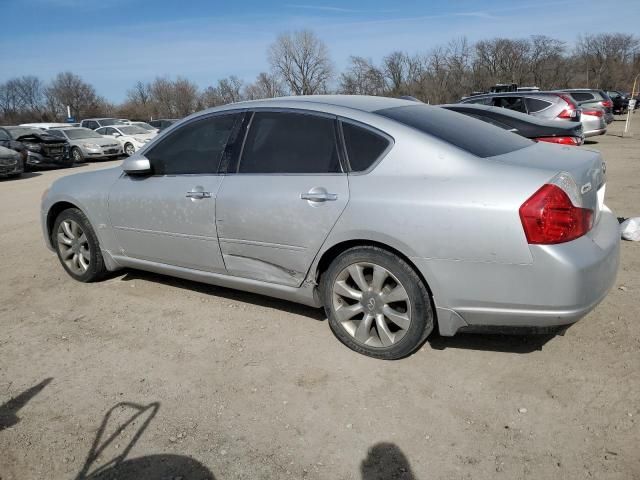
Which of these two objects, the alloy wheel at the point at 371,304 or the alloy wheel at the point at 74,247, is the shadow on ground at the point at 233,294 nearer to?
the alloy wheel at the point at 74,247

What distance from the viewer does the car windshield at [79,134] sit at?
67.0 feet

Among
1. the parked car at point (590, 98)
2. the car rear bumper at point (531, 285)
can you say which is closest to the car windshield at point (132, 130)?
the parked car at point (590, 98)

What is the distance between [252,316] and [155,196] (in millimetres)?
1195

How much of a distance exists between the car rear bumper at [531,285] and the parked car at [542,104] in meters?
11.0

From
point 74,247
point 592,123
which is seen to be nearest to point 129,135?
point 592,123

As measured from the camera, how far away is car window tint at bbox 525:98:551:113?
1309 centimetres

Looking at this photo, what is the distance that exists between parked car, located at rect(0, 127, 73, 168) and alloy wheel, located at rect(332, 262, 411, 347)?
56.4 feet

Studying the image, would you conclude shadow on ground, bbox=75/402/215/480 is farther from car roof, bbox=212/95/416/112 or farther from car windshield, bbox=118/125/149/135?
car windshield, bbox=118/125/149/135

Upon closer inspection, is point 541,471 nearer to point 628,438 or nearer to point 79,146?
point 628,438

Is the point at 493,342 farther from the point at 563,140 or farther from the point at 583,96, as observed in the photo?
the point at 583,96

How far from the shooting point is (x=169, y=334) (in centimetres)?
380

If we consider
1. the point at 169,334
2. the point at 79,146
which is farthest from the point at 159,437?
the point at 79,146

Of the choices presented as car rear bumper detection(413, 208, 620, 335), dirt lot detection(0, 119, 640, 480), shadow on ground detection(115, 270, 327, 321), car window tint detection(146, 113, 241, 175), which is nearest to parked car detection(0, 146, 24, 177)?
shadow on ground detection(115, 270, 327, 321)

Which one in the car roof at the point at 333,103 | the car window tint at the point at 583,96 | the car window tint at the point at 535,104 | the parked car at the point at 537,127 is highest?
the car roof at the point at 333,103
